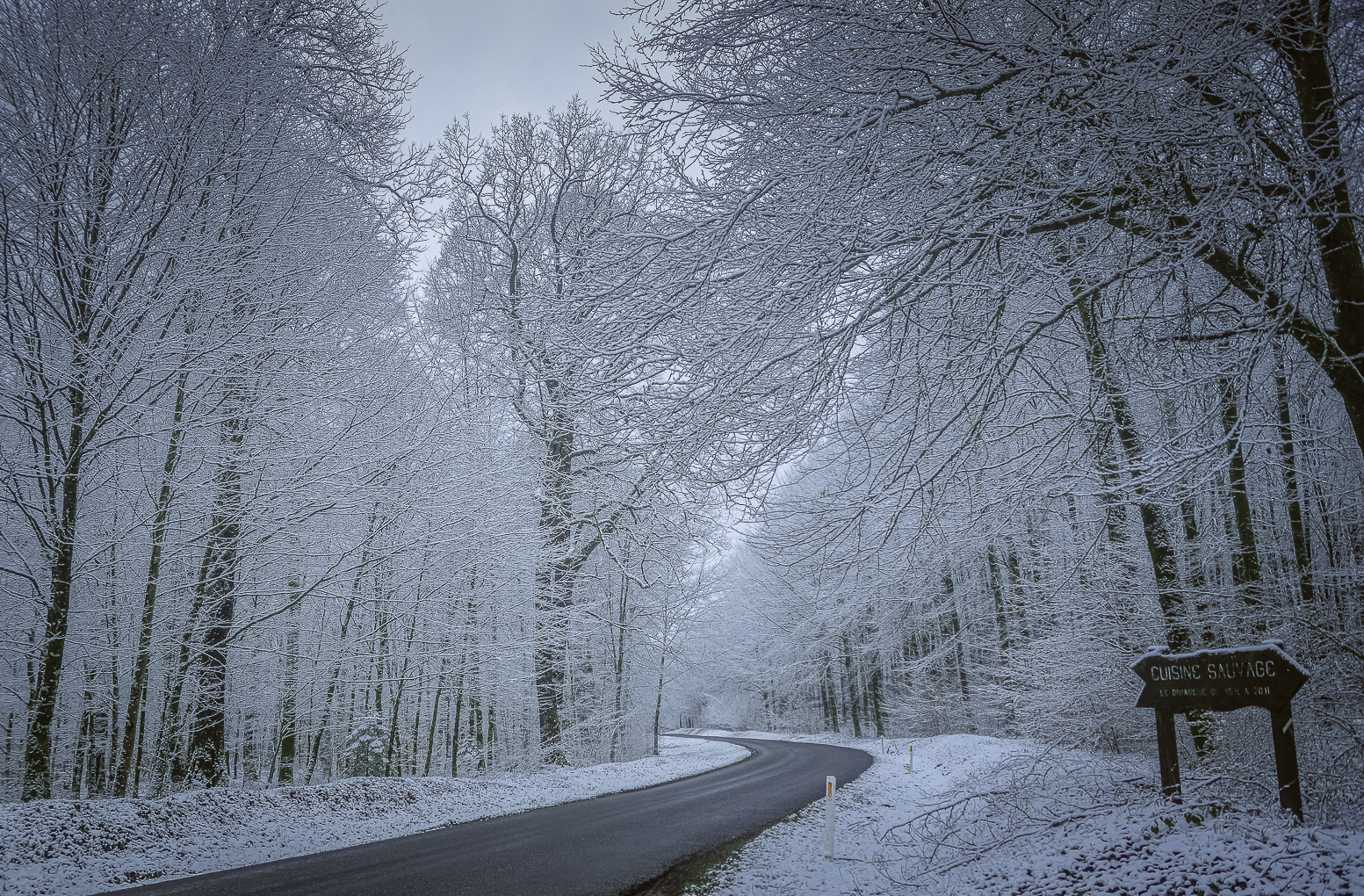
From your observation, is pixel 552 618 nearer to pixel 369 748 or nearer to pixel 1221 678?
pixel 369 748

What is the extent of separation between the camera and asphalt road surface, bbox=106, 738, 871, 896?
5.61m

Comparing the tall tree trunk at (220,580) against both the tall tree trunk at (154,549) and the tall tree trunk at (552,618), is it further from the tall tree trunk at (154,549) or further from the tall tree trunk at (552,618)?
the tall tree trunk at (552,618)

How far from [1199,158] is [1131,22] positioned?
1003 millimetres

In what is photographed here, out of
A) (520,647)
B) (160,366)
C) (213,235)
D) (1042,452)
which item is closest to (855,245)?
(1042,452)

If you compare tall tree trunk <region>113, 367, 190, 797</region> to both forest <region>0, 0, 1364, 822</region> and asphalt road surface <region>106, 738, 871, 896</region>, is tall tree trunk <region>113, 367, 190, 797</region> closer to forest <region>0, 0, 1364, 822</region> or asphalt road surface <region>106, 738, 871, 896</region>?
forest <region>0, 0, 1364, 822</region>

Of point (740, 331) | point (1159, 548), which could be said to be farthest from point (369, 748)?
point (1159, 548)

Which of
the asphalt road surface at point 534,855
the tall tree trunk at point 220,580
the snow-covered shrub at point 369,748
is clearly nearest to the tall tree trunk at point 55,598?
the tall tree trunk at point 220,580

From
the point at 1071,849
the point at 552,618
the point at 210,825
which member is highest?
the point at 552,618

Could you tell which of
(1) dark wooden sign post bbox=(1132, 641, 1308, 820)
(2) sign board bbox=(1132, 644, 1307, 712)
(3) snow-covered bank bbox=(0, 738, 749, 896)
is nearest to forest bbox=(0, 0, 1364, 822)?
(1) dark wooden sign post bbox=(1132, 641, 1308, 820)

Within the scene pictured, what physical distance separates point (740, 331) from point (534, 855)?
5.93m

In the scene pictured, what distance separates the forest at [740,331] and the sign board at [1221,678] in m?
0.80

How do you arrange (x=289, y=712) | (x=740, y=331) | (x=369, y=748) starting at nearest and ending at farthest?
(x=740, y=331)
(x=369, y=748)
(x=289, y=712)

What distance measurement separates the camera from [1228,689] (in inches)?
212

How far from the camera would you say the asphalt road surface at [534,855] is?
5.61m
